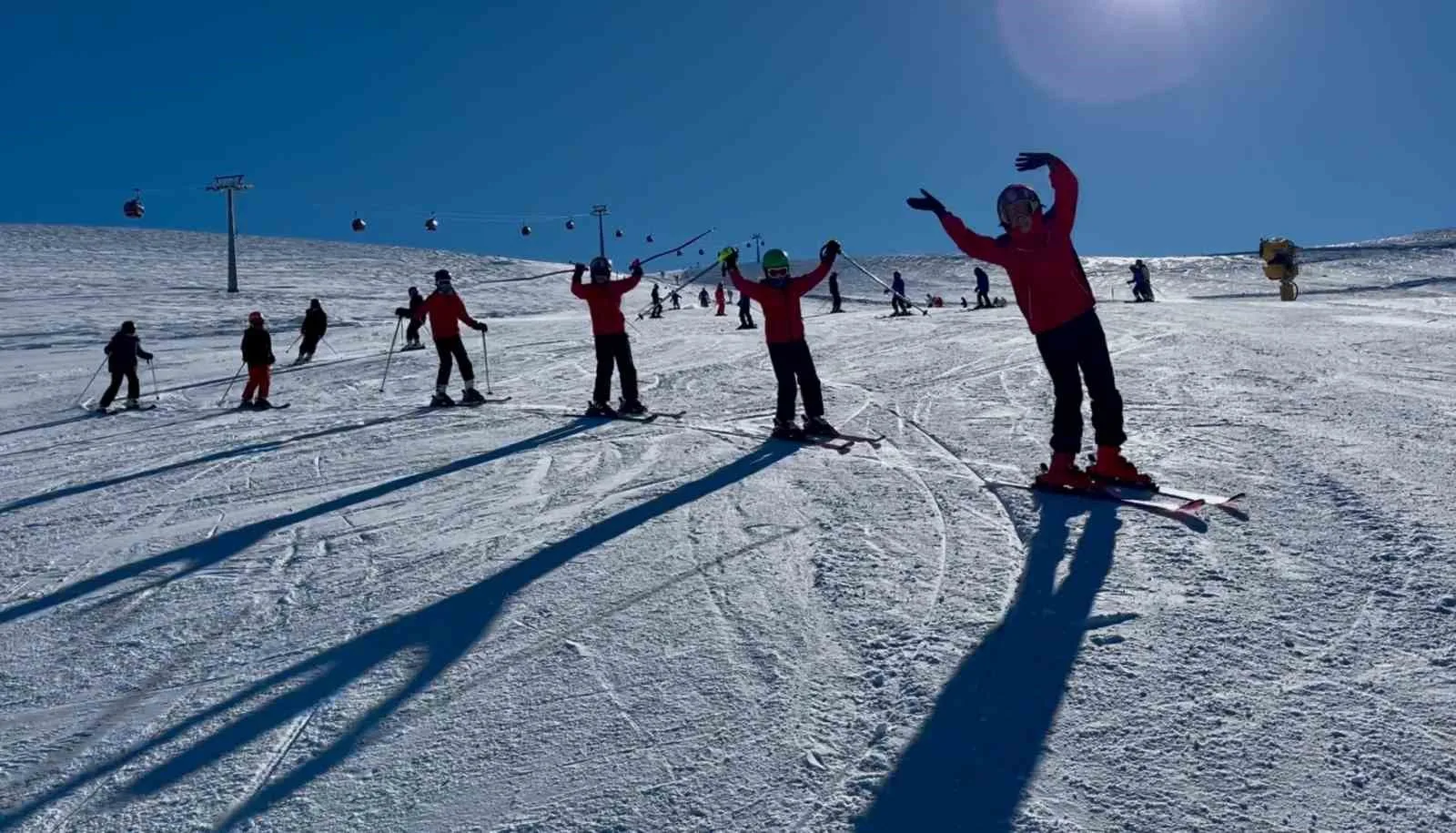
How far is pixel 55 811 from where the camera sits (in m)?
2.62

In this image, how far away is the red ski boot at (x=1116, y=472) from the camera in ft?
17.1

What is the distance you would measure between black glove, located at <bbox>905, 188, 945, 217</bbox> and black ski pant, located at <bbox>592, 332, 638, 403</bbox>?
184 inches

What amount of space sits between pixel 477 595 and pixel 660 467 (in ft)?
9.81

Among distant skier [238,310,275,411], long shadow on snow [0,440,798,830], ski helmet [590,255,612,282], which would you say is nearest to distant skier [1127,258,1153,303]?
ski helmet [590,255,612,282]

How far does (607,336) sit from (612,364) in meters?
0.31

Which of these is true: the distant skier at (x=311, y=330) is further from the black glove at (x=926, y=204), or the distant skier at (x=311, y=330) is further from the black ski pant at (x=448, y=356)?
the black glove at (x=926, y=204)

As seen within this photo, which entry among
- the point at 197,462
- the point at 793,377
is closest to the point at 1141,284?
the point at 793,377

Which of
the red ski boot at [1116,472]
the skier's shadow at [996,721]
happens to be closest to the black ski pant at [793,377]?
the red ski boot at [1116,472]

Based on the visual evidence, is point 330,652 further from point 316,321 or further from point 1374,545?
point 316,321

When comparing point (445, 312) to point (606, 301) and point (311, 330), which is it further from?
point (311, 330)

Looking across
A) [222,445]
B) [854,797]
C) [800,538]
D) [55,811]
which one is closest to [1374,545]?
[800,538]

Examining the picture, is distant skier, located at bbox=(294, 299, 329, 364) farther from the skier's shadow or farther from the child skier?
the skier's shadow

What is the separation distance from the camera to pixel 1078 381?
5582 mm

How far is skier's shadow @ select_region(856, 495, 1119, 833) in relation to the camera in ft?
7.81
